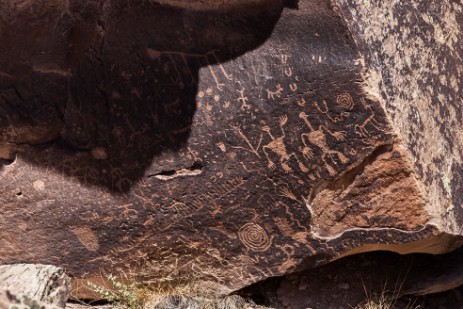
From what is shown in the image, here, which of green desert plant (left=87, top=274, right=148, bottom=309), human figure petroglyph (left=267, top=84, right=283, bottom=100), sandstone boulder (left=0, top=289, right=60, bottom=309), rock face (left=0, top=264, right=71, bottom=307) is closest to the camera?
sandstone boulder (left=0, top=289, right=60, bottom=309)

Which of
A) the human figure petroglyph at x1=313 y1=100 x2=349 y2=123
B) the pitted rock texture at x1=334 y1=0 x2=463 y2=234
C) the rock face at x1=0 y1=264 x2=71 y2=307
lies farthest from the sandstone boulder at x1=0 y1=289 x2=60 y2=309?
the pitted rock texture at x1=334 y1=0 x2=463 y2=234

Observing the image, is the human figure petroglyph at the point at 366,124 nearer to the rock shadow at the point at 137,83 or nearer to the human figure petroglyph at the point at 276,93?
the human figure petroglyph at the point at 276,93

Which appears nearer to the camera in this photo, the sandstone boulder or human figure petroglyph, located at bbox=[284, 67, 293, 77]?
the sandstone boulder

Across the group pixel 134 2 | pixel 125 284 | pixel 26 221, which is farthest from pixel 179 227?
pixel 134 2

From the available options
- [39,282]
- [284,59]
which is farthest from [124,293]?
[284,59]

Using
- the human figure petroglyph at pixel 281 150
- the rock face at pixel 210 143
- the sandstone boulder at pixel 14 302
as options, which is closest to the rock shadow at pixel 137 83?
the rock face at pixel 210 143

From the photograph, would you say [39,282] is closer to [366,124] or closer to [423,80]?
[366,124]

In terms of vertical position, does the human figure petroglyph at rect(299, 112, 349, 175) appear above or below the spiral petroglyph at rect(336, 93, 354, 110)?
below

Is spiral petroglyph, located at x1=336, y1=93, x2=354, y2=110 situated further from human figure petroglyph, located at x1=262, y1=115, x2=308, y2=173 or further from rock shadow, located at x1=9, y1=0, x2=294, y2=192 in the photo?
rock shadow, located at x1=9, y1=0, x2=294, y2=192

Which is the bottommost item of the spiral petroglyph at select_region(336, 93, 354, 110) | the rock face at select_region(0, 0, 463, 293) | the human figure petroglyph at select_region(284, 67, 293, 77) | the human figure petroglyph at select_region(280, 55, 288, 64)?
the rock face at select_region(0, 0, 463, 293)

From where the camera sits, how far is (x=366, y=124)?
8.79ft

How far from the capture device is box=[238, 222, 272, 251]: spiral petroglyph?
117 inches

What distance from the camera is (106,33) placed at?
2.96m

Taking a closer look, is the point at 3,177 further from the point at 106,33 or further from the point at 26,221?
the point at 106,33
